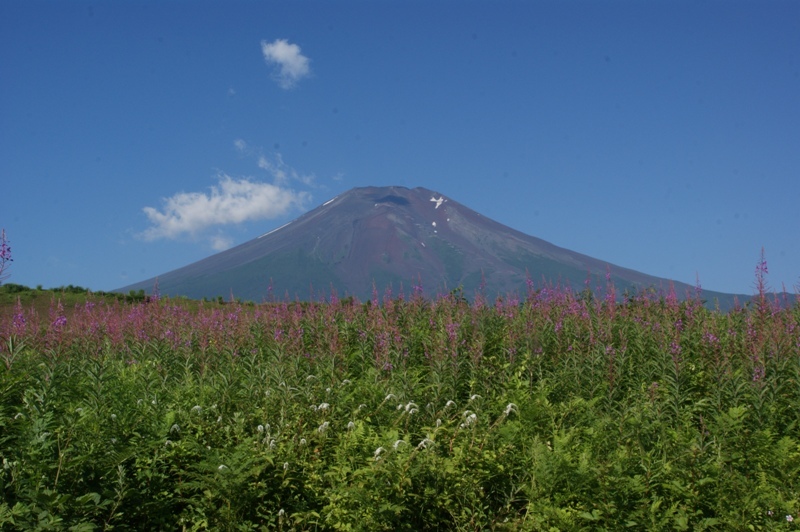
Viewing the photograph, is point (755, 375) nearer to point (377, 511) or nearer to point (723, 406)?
point (723, 406)

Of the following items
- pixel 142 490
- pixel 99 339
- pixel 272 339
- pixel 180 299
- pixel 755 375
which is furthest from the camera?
pixel 180 299

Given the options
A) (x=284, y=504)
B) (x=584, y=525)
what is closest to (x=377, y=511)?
(x=284, y=504)

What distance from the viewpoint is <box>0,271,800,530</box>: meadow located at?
5.10 meters

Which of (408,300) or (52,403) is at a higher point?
(408,300)

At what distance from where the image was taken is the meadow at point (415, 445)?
510 cm

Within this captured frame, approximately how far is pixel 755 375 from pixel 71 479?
7279mm

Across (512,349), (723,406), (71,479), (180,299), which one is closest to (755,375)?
(723,406)

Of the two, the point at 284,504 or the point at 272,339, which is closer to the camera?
the point at 284,504

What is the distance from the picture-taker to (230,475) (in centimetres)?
511

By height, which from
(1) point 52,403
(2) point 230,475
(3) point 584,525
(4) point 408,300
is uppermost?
(4) point 408,300

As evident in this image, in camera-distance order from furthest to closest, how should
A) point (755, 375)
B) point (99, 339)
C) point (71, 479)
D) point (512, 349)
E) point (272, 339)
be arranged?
point (99, 339) < point (272, 339) < point (512, 349) < point (755, 375) < point (71, 479)

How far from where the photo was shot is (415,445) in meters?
6.68

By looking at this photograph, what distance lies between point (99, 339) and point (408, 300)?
6.31 meters

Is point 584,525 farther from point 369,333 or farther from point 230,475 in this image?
point 369,333
